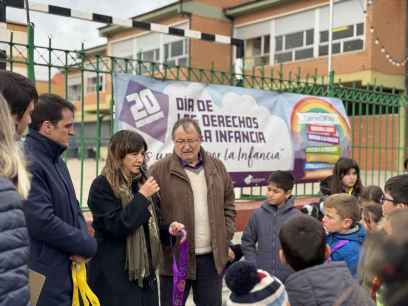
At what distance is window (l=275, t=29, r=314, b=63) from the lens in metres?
20.5

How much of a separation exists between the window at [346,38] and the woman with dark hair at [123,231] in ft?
57.2

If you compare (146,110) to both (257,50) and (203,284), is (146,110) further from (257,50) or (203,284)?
(257,50)

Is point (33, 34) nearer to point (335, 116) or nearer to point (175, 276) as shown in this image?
point (175, 276)

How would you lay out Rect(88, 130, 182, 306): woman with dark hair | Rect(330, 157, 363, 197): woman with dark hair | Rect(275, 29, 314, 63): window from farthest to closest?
Rect(275, 29, 314, 63): window < Rect(330, 157, 363, 197): woman with dark hair < Rect(88, 130, 182, 306): woman with dark hair

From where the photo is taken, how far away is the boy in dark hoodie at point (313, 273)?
5.81ft

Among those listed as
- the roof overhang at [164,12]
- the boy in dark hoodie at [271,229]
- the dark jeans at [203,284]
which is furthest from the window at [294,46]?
the dark jeans at [203,284]

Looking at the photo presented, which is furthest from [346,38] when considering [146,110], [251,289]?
[251,289]

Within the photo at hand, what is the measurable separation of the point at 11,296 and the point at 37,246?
0.85 m

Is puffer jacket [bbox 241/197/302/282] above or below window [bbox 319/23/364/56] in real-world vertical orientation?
below

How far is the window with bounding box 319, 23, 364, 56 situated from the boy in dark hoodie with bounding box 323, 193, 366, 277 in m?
16.8

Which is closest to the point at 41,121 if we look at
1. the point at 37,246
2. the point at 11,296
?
the point at 37,246

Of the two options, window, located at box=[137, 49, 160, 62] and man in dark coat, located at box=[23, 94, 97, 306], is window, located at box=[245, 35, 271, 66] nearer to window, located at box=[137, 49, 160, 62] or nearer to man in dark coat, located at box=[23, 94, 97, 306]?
window, located at box=[137, 49, 160, 62]

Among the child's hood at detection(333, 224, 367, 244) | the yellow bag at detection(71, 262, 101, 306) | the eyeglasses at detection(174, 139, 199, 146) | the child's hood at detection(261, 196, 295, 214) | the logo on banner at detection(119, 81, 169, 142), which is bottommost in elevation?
the yellow bag at detection(71, 262, 101, 306)

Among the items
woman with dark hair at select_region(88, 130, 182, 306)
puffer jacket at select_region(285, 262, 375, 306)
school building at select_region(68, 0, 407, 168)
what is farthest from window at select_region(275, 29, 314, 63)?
puffer jacket at select_region(285, 262, 375, 306)
